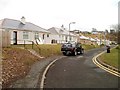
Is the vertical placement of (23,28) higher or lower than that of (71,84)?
higher

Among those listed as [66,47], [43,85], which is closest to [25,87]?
[43,85]

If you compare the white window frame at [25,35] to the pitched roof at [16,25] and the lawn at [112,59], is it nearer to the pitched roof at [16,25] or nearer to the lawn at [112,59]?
the pitched roof at [16,25]

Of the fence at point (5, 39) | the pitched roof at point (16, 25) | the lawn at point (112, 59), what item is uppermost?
the pitched roof at point (16, 25)

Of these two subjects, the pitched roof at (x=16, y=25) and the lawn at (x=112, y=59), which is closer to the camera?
the lawn at (x=112, y=59)

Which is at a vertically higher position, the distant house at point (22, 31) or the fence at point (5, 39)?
the distant house at point (22, 31)

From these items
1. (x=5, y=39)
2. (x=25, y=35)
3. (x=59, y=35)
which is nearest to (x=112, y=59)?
(x=5, y=39)

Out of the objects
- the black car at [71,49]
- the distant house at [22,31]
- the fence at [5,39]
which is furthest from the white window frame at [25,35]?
the fence at [5,39]

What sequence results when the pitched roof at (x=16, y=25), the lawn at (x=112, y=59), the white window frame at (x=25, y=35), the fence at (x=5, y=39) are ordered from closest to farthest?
the lawn at (x=112, y=59)
the fence at (x=5, y=39)
the pitched roof at (x=16, y=25)
the white window frame at (x=25, y=35)

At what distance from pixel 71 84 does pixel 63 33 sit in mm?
69769

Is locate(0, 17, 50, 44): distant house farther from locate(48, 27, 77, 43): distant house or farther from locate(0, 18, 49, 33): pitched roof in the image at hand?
locate(48, 27, 77, 43): distant house

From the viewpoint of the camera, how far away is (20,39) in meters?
50.2

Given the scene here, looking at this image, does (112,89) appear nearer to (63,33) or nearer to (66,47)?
(66,47)

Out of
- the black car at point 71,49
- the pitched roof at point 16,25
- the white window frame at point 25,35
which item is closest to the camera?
the black car at point 71,49

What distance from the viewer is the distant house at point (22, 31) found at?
4834cm
